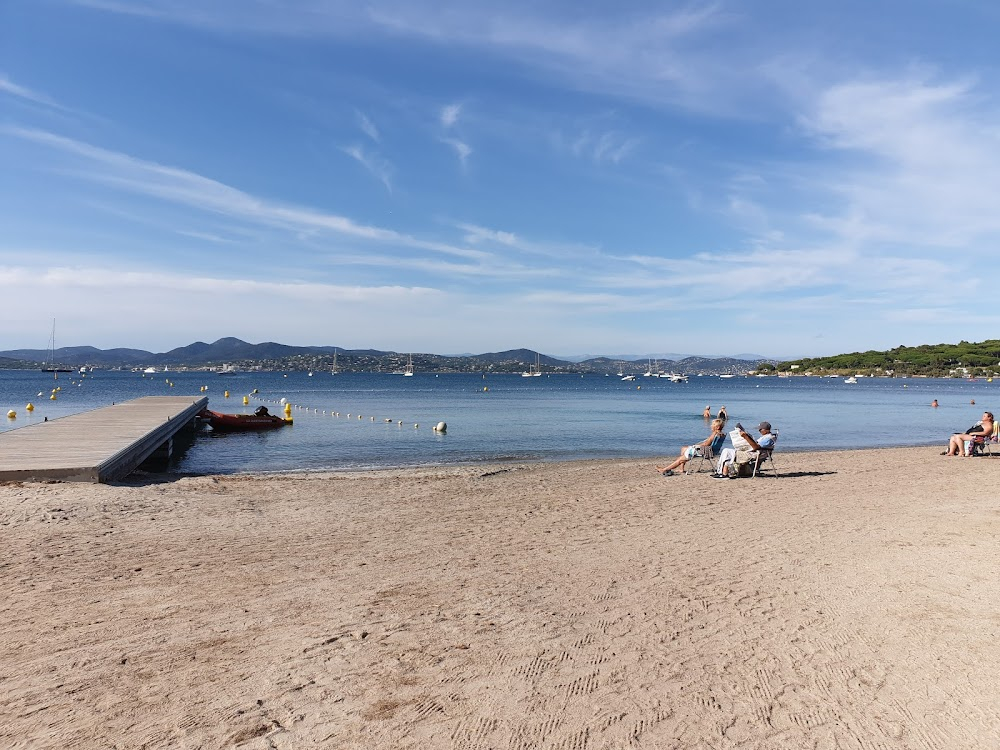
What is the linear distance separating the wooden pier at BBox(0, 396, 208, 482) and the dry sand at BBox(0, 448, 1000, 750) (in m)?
1.99

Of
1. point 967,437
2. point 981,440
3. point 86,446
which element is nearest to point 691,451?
point 967,437

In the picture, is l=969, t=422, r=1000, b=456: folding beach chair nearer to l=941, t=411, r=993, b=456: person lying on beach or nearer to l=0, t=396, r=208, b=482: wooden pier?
l=941, t=411, r=993, b=456: person lying on beach

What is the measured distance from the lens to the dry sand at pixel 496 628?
4031 millimetres

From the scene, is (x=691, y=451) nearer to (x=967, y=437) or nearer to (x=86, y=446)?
(x=967, y=437)

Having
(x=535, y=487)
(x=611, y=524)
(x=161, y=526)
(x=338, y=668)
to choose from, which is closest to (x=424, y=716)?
(x=338, y=668)

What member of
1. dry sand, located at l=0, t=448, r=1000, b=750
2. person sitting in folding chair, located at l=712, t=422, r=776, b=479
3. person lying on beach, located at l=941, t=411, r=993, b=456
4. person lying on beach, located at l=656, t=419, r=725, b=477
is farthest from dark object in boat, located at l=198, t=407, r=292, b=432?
person lying on beach, located at l=941, t=411, r=993, b=456

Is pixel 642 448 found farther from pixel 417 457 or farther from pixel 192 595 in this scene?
pixel 192 595

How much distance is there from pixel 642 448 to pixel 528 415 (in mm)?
17822

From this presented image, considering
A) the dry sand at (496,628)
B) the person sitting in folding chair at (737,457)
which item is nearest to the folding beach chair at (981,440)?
the person sitting in folding chair at (737,457)

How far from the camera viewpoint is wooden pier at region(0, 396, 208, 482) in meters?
12.6

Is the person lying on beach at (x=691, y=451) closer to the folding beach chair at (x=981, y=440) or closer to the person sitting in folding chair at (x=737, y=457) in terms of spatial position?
the person sitting in folding chair at (x=737, y=457)

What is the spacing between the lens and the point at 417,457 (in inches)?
851

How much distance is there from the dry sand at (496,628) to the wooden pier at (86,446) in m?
1.99

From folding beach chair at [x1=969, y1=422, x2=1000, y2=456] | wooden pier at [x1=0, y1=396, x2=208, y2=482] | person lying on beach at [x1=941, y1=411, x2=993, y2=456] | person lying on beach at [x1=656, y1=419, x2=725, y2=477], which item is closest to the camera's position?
wooden pier at [x1=0, y1=396, x2=208, y2=482]
